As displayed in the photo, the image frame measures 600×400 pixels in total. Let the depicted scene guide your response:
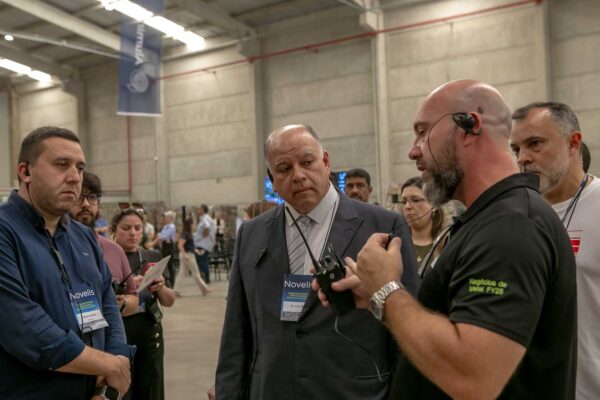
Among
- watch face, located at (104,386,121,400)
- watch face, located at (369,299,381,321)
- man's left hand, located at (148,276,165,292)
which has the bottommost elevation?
watch face, located at (104,386,121,400)

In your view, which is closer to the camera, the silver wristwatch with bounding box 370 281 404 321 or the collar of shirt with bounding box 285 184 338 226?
the silver wristwatch with bounding box 370 281 404 321

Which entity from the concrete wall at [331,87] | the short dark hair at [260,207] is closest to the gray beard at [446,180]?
the short dark hair at [260,207]

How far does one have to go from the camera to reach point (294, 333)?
1963 mm

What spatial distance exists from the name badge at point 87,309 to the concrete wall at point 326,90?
11076 mm

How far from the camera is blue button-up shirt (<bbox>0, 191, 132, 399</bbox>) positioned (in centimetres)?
188

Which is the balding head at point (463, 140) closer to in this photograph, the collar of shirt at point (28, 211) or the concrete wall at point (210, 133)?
the collar of shirt at point (28, 211)

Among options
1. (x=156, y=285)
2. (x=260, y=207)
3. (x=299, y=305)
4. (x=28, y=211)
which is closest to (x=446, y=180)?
(x=299, y=305)

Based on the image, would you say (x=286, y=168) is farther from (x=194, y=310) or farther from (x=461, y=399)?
(x=194, y=310)

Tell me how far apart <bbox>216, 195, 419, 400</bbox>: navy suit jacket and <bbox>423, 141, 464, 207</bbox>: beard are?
0.62 meters

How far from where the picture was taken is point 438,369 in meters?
1.11

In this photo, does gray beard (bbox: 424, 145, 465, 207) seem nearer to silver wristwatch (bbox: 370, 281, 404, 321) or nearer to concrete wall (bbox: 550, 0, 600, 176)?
silver wristwatch (bbox: 370, 281, 404, 321)

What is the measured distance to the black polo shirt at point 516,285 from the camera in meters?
1.10

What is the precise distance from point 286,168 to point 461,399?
4.07 ft

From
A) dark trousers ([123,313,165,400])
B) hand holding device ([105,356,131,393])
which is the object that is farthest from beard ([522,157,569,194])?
dark trousers ([123,313,165,400])
